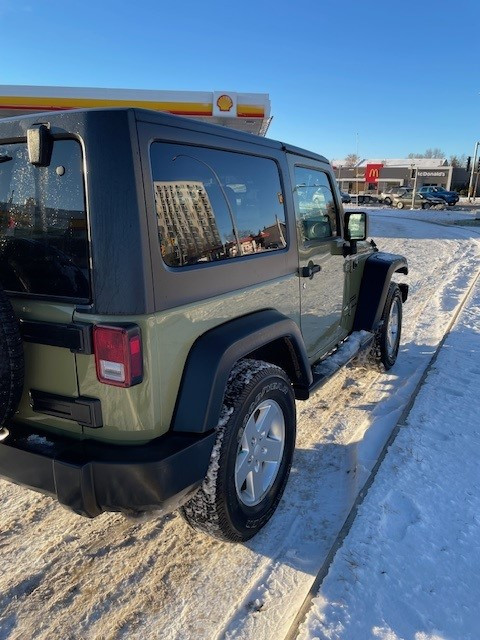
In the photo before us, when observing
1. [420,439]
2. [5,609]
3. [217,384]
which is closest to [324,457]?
[420,439]

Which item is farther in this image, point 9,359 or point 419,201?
point 419,201

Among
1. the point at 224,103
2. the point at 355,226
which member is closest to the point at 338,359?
the point at 355,226

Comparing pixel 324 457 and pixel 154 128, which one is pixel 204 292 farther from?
pixel 324 457

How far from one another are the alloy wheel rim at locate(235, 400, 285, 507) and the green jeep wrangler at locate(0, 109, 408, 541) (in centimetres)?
1

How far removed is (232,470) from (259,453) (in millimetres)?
318

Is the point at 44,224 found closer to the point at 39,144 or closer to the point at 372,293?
the point at 39,144

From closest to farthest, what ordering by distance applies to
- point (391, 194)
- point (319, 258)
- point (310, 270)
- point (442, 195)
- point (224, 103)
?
point (310, 270) < point (319, 258) < point (224, 103) < point (442, 195) < point (391, 194)

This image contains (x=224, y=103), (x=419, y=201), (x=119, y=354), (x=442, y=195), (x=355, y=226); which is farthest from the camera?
(x=442, y=195)

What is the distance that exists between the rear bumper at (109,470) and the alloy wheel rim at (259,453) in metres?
0.38

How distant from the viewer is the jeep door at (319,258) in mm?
3246

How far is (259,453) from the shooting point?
8.41 ft

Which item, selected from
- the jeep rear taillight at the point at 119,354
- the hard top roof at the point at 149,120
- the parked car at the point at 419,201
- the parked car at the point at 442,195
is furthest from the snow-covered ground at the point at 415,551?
the parked car at the point at 442,195

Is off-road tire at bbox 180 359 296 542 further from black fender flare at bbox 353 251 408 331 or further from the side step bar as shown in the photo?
black fender flare at bbox 353 251 408 331

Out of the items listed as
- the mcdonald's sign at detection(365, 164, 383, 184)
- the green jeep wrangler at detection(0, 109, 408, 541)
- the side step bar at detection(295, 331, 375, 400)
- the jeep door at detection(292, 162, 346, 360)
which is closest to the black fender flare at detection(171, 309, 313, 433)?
the green jeep wrangler at detection(0, 109, 408, 541)
